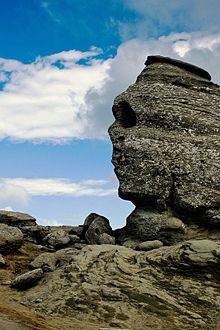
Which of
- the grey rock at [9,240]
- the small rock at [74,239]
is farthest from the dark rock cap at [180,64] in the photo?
the grey rock at [9,240]

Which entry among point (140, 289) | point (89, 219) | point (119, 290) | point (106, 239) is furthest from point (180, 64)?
point (119, 290)

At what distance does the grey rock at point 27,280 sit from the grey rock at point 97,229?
7.52 metres

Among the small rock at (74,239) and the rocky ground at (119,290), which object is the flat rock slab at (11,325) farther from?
the small rock at (74,239)

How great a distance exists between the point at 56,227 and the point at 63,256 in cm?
1110

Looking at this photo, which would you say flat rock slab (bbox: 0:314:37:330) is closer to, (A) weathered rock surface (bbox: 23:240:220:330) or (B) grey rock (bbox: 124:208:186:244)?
(A) weathered rock surface (bbox: 23:240:220:330)

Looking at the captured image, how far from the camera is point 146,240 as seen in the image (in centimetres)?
3017

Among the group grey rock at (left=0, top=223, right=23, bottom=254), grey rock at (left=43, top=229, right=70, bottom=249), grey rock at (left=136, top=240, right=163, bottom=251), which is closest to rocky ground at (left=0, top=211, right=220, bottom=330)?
grey rock at (left=136, top=240, right=163, bottom=251)

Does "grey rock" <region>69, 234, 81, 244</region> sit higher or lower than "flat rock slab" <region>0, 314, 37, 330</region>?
higher

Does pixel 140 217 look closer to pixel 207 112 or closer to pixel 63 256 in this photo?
pixel 63 256

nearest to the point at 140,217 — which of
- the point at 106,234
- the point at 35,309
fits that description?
the point at 106,234

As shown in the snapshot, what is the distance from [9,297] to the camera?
920 inches

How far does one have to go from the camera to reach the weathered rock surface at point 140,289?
68.0 feet

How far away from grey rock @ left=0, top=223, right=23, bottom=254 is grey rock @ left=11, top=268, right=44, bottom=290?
532 centimetres

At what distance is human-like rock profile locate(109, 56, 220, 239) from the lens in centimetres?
3112
